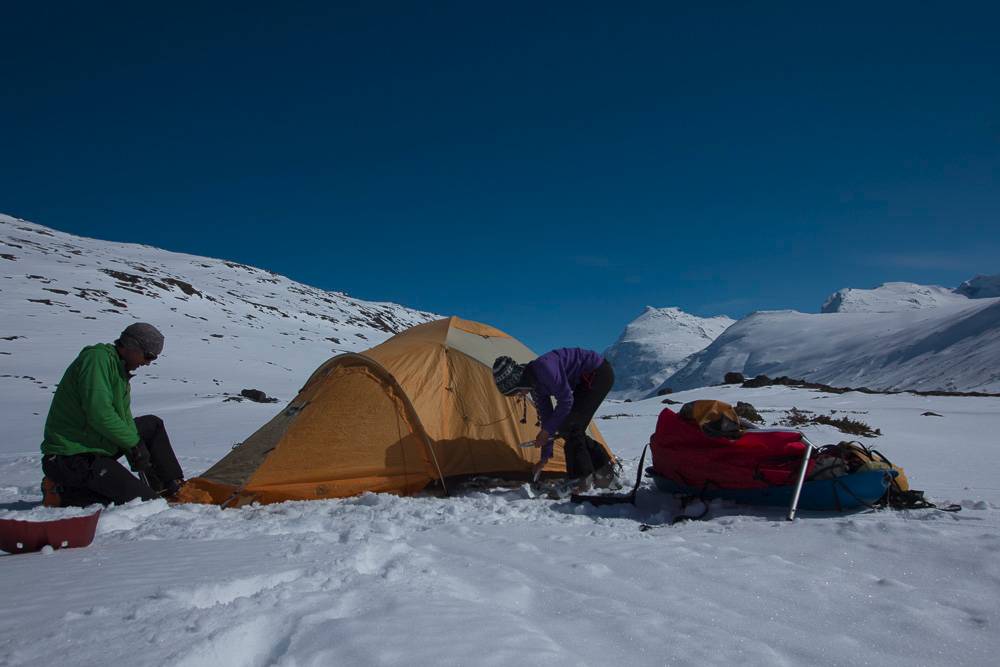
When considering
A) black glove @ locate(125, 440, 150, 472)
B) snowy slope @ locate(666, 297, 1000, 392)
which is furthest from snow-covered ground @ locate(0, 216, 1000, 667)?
snowy slope @ locate(666, 297, 1000, 392)

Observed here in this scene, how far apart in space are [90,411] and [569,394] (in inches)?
164

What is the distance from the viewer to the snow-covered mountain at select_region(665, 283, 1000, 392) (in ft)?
147

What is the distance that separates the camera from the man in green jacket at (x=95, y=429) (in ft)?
16.0

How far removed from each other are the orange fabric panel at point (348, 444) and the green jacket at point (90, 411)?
1.22 metres

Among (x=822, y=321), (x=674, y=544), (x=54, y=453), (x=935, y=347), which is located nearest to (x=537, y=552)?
(x=674, y=544)

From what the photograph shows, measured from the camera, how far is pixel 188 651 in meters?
1.93

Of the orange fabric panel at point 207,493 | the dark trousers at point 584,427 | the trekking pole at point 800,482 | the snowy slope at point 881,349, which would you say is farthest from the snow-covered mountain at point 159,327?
the snowy slope at point 881,349

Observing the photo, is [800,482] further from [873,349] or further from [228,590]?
[873,349]

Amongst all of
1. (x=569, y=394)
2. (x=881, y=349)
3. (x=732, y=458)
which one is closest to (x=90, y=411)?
(x=569, y=394)

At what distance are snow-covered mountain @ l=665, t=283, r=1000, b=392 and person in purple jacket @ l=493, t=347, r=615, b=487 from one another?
41.4m

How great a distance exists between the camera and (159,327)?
34.9 m

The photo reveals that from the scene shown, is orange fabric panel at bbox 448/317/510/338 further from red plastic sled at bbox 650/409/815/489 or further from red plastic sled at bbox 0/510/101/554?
red plastic sled at bbox 0/510/101/554

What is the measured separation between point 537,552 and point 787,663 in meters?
1.70

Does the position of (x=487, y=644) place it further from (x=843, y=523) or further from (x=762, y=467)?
(x=762, y=467)
